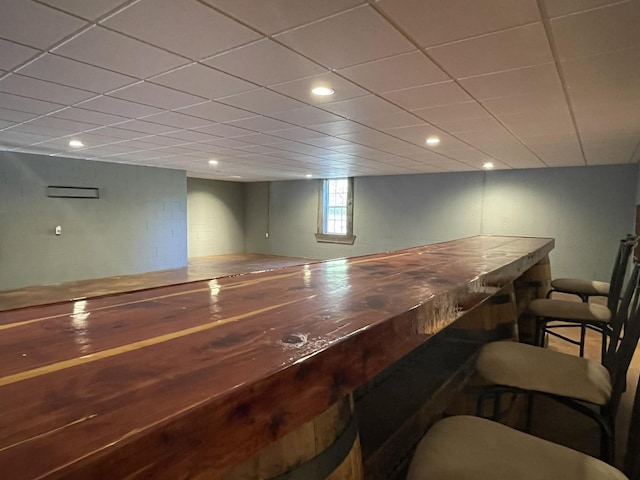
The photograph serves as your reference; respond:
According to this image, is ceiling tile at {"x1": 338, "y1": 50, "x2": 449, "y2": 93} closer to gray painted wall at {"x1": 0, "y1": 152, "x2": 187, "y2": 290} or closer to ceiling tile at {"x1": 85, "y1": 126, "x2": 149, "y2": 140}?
ceiling tile at {"x1": 85, "y1": 126, "x2": 149, "y2": 140}

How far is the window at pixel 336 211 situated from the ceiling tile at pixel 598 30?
743 centimetres

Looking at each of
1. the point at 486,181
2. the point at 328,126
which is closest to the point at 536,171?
the point at 486,181

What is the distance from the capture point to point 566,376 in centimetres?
141

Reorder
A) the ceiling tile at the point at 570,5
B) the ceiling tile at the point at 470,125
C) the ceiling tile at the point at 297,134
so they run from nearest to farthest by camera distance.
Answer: the ceiling tile at the point at 570,5, the ceiling tile at the point at 470,125, the ceiling tile at the point at 297,134

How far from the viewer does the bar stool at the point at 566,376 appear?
1.25 m

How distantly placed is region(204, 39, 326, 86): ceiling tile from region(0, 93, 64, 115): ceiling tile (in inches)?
72.9

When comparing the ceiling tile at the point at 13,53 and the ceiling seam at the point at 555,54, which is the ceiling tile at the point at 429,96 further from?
the ceiling tile at the point at 13,53

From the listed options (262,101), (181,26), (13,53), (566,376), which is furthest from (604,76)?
(13,53)

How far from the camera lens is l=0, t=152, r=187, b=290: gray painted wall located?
6.23 metres

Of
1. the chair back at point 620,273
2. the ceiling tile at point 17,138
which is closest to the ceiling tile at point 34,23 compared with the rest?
the ceiling tile at point 17,138

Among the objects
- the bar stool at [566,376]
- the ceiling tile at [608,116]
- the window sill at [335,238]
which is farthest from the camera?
the window sill at [335,238]

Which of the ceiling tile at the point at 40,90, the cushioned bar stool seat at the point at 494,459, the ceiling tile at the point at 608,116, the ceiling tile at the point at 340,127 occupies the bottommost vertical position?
the cushioned bar stool seat at the point at 494,459

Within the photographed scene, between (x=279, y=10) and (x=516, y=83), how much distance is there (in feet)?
5.83

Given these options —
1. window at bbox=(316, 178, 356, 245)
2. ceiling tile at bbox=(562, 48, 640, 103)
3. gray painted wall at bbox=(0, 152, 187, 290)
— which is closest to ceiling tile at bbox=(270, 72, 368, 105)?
ceiling tile at bbox=(562, 48, 640, 103)
